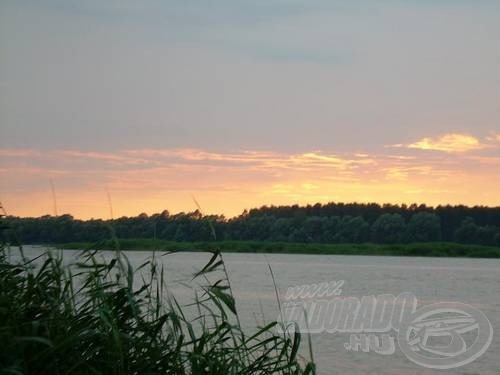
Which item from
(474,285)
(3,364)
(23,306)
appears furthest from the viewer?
(474,285)

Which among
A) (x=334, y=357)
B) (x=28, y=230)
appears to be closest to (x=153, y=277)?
(x=28, y=230)

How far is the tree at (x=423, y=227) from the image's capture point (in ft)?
299

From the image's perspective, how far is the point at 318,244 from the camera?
10750cm

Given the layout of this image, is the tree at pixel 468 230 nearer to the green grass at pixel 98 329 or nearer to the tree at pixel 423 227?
the tree at pixel 423 227

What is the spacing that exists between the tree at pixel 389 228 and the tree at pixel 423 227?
94 centimetres

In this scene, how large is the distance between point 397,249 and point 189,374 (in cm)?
9726

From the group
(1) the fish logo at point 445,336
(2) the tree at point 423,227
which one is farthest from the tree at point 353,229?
(1) the fish logo at point 445,336

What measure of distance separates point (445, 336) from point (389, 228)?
226ft

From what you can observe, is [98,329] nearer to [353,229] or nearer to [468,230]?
[468,230]

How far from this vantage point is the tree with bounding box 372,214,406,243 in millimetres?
92375

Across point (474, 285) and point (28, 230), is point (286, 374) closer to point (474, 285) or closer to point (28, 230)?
point (28, 230)

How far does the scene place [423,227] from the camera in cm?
9119

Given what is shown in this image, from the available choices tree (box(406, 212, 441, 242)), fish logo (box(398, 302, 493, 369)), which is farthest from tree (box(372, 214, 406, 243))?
fish logo (box(398, 302, 493, 369))

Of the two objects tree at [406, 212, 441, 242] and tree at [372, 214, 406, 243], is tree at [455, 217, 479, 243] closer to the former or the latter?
tree at [406, 212, 441, 242]
